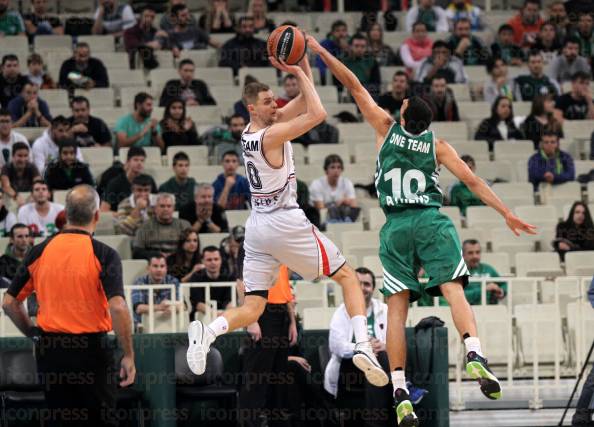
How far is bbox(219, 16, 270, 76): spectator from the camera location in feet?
59.2

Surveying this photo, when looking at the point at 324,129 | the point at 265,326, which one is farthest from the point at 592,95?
the point at 265,326

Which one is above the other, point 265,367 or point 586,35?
point 586,35

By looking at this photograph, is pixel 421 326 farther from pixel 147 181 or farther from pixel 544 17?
pixel 544 17

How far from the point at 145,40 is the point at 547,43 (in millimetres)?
5755

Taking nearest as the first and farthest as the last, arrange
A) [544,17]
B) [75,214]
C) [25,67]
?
[75,214], [25,67], [544,17]

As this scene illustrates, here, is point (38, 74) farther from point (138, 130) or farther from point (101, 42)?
point (138, 130)

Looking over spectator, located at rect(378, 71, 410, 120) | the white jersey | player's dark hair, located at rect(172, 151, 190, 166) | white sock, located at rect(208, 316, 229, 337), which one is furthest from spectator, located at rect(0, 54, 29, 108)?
white sock, located at rect(208, 316, 229, 337)

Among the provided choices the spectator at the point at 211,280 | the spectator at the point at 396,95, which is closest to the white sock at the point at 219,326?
the spectator at the point at 211,280

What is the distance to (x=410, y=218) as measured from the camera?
936 centimetres

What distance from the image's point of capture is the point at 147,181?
14672mm

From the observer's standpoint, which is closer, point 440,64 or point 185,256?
point 185,256

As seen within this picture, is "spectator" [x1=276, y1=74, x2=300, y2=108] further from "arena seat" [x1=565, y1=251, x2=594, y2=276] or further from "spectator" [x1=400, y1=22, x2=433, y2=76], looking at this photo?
"arena seat" [x1=565, y1=251, x2=594, y2=276]

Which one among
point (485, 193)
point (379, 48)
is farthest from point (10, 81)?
point (485, 193)

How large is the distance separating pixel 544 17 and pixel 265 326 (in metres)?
11.1
